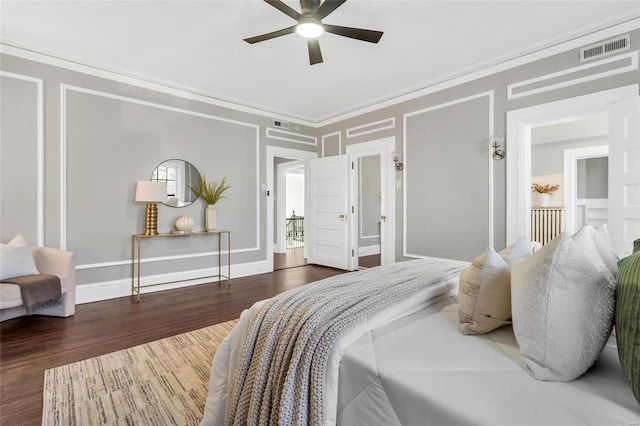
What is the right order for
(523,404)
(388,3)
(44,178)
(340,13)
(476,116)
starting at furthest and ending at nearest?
(476,116) → (44,178) → (340,13) → (388,3) → (523,404)

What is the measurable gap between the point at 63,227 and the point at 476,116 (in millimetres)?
5019

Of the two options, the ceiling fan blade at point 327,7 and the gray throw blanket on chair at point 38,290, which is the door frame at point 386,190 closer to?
the ceiling fan blade at point 327,7

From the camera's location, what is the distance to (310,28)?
259cm

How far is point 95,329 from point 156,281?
4.47 ft

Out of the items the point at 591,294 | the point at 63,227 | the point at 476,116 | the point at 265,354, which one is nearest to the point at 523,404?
the point at 591,294

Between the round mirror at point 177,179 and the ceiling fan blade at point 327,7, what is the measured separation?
283 centimetres

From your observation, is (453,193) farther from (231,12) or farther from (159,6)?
(159,6)

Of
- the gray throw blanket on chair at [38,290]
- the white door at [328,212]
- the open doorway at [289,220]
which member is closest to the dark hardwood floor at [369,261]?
the white door at [328,212]

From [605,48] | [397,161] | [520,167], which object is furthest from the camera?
[397,161]

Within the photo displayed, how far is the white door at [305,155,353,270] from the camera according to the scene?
17.4 ft

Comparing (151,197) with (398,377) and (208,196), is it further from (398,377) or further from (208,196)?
(398,377)

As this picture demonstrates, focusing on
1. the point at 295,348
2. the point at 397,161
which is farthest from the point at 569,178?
the point at 295,348

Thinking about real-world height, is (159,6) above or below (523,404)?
above

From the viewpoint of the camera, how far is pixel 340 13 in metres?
2.78
